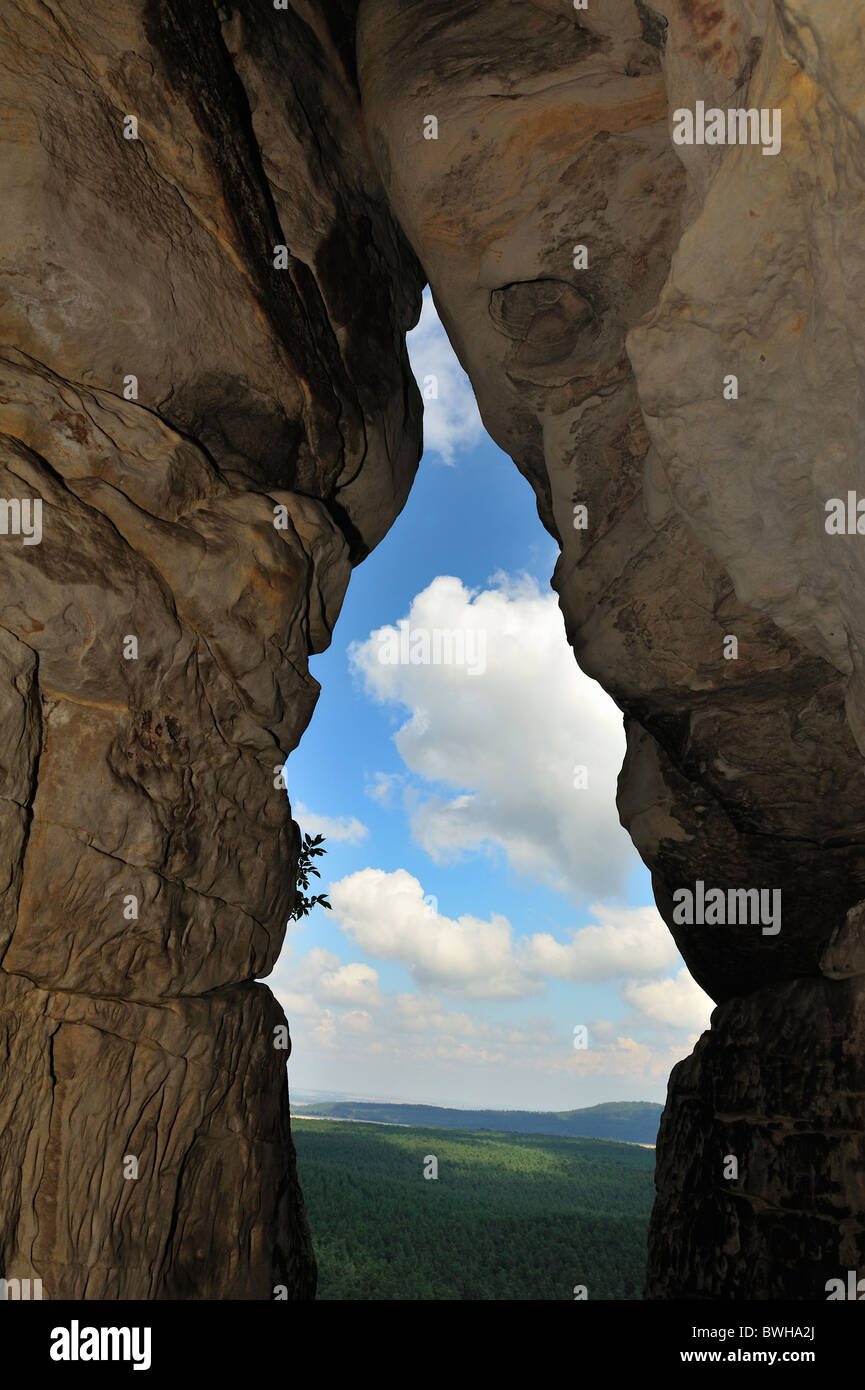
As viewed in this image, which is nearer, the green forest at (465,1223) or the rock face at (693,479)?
the rock face at (693,479)

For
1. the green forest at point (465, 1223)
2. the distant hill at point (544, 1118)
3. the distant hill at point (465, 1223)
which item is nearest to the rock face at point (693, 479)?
the distant hill at point (465, 1223)

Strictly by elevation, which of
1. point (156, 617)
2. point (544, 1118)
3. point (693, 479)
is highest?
point (693, 479)

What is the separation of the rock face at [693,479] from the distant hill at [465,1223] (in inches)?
123

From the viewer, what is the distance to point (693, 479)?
295 inches

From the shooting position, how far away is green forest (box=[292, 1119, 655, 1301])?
15.3m

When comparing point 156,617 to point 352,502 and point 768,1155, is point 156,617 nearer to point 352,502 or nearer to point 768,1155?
point 352,502

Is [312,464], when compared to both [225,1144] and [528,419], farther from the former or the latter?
[225,1144]

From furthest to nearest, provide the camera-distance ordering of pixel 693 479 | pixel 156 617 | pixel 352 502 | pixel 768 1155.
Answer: pixel 352 502
pixel 768 1155
pixel 693 479
pixel 156 617

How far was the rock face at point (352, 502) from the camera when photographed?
6035mm

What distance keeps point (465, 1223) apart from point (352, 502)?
15.4m

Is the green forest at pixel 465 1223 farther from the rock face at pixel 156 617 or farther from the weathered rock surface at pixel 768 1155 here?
the rock face at pixel 156 617

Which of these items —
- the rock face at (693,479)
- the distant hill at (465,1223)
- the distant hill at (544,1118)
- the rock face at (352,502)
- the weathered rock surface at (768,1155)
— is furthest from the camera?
the distant hill at (544,1118)

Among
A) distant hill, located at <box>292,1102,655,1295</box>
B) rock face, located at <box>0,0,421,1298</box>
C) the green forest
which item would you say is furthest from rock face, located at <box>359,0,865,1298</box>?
the green forest

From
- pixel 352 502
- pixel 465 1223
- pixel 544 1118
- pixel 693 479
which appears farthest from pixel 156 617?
pixel 544 1118
